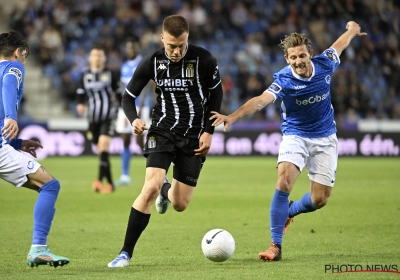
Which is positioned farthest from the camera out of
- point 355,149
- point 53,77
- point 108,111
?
point 53,77

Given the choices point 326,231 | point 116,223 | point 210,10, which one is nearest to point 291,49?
point 326,231

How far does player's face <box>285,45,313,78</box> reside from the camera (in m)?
7.11

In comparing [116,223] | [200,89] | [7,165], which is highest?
[200,89]

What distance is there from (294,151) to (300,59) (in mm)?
906

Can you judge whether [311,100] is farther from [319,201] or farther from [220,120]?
[220,120]

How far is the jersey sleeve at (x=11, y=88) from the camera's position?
5902 millimetres

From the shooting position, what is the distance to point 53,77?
2433 cm

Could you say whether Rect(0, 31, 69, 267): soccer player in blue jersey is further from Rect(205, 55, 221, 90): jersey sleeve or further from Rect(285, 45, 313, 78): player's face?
Rect(285, 45, 313, 78): player's face

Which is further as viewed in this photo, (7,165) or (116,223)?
(116,223)

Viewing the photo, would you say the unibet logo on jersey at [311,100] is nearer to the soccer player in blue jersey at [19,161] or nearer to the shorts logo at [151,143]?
the shorts logo at [151,143]

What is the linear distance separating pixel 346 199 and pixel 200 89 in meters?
6.11

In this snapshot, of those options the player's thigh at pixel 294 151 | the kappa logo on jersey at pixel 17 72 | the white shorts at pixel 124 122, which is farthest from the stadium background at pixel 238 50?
the kappa logo on jersey at pixel 17 72

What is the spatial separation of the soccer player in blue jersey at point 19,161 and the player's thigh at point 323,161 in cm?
272

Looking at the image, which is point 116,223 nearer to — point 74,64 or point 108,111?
point 108,111
